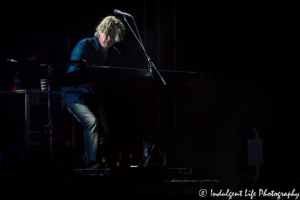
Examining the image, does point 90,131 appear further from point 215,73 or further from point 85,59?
point 215,73

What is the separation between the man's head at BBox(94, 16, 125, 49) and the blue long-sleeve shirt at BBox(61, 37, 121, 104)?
9 cm

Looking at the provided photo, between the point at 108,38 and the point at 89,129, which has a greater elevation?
the point at 108,38

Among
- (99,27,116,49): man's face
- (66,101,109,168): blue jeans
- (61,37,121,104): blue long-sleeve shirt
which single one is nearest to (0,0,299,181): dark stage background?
(66,101,109,168): blue jeans

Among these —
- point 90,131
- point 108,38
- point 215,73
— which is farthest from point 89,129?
point 215,73

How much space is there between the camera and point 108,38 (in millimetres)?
4566

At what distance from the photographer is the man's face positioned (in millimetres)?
4531

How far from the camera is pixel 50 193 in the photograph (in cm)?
323

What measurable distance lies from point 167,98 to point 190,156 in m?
1.47

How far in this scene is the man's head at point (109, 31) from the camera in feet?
14.8

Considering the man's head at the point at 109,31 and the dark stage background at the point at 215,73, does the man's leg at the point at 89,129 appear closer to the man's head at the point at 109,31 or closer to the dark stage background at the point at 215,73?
the dark stage background at the point at 215,73

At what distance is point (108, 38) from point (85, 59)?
40 centimetres

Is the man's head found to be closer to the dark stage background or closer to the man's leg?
the dark stage background

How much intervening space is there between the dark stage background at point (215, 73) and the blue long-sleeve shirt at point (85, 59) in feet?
1.53

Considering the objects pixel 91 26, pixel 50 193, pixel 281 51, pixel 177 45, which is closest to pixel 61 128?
pixel 91 26
